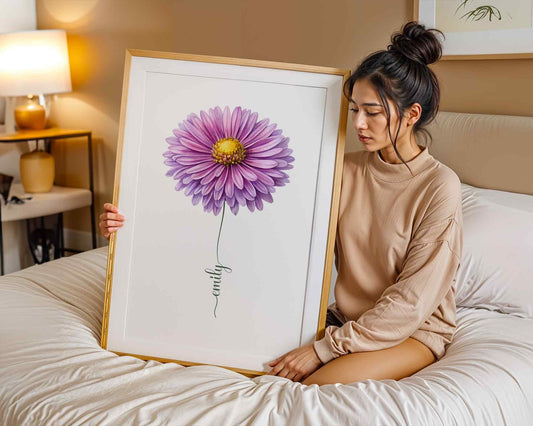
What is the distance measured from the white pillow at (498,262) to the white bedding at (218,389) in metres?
0.17

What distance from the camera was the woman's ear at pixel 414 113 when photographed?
184 cm

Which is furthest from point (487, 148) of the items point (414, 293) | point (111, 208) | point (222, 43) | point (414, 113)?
point (222, 43)

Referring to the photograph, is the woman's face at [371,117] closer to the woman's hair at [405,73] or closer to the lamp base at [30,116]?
the woman's hair at [405,73]

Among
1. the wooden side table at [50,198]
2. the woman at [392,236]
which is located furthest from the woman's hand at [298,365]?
the wooden side table at [50,198]

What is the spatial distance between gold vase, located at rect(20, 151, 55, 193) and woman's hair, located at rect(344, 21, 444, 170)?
8.14 ft

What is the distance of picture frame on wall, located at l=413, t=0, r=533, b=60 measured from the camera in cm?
263

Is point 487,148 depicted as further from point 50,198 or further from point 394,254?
point 50,198

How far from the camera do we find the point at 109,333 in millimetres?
1924

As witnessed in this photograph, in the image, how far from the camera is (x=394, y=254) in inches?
73.1

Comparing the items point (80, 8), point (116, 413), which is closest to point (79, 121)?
point (80, 8)

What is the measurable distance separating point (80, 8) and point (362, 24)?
5.72 feet

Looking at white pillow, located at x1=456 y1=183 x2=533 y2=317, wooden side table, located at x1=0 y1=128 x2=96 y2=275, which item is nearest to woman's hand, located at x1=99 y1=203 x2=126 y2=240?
white pillow, located at x1=456 y1=183 x2=533 y2=317

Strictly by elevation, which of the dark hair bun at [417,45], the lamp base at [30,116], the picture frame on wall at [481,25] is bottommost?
the lamp base at [30,116]

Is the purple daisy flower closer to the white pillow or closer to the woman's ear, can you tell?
the woman's ear
